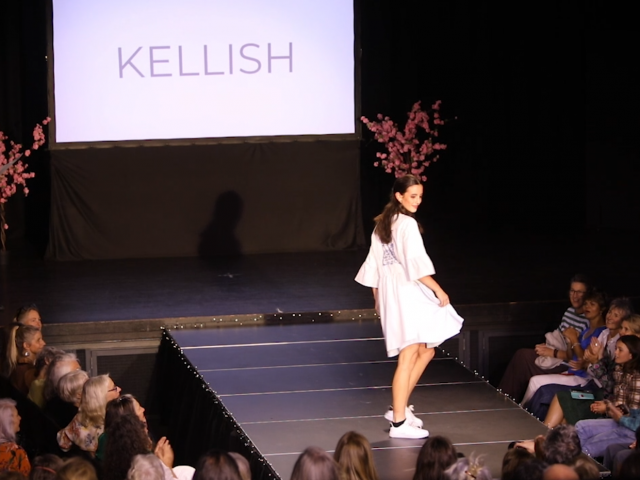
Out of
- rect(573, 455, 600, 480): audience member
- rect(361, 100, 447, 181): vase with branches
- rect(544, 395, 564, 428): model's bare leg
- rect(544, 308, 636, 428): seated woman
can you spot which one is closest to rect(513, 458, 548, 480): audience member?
rect(573, 455, 600, 480): audience member

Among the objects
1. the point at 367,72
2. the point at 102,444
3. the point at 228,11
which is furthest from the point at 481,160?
the point at 102,444

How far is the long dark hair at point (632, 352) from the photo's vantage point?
4727mm

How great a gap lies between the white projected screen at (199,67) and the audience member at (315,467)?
5.80 metres

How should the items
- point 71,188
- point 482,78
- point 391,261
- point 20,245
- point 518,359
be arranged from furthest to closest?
point 482,78, point 20,245, point 71,188, point 518,359, point 391,261

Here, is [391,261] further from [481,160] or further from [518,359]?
[481,160]

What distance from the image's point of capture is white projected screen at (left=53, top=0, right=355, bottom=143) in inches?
340

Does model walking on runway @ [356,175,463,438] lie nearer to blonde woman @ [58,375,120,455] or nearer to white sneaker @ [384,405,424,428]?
white sneaker @ [384,405,424,428]

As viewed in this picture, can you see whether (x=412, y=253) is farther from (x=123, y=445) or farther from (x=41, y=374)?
(x=41, y=374)

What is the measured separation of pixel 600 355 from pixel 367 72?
507 cm

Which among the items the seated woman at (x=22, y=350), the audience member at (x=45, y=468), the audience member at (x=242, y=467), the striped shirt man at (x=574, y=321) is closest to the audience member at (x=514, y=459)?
the audience member at (x=242, y=467)

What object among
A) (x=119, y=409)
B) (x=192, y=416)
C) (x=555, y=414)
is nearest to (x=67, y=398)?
(x=119, y=409)

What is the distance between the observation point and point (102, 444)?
427 cm

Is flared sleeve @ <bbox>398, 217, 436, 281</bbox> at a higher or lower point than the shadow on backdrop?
higher

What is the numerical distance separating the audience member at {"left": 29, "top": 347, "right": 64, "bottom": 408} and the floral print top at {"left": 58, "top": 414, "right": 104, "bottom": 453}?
1.79 feet
